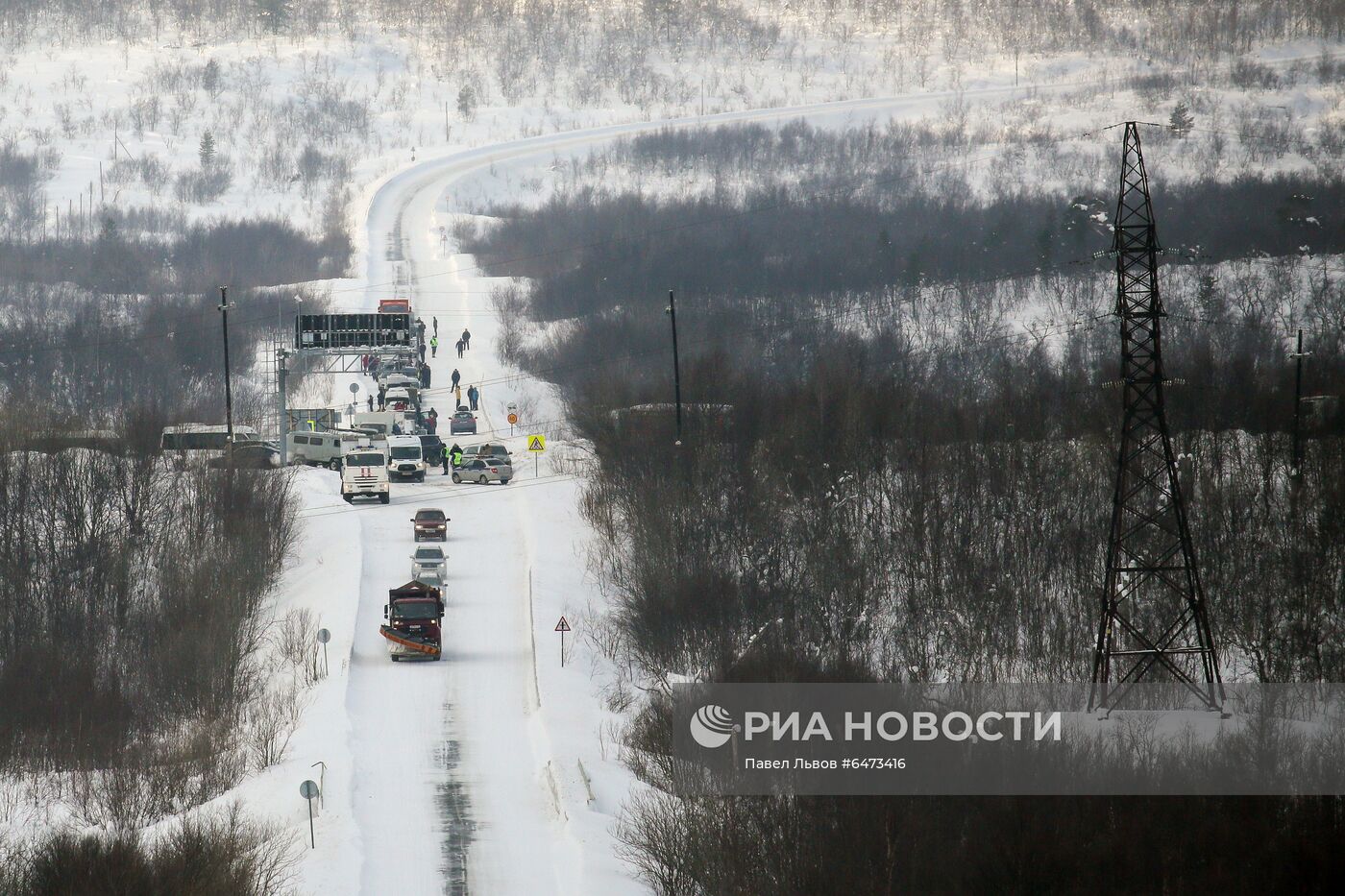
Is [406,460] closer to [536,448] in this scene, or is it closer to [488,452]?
[488,452]

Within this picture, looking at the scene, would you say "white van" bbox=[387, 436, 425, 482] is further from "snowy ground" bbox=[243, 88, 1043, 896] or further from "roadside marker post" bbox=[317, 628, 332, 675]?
"roadside marker post" bbox=[317, 628, 332, 675]

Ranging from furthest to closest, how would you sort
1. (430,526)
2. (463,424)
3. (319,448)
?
(463,424) < (319,448) < (430,526)

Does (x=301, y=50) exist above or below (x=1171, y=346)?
above

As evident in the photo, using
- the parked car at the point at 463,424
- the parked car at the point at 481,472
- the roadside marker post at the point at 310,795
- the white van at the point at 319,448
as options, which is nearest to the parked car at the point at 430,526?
the parked car at the point at 481,472

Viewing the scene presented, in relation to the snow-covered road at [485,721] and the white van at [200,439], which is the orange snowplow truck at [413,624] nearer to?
the snow-covered road at [485,721]

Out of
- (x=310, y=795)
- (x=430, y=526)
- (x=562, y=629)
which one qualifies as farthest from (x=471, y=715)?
(x=430, y=526)

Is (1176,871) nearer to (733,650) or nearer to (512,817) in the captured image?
(512,817)

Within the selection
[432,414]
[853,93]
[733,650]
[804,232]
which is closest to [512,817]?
[733,650]
